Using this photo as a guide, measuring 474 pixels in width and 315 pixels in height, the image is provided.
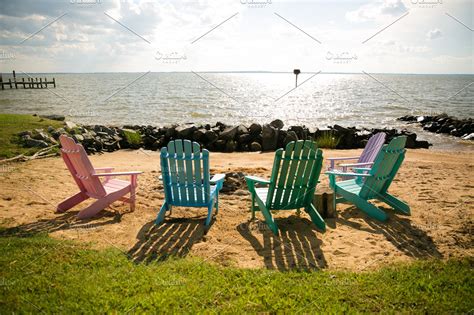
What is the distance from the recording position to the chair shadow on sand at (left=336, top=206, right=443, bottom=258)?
4.20 meters

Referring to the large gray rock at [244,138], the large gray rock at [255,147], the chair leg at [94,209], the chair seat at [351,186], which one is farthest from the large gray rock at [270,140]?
the chair leg at [94,209]

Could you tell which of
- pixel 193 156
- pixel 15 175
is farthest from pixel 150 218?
pixel 15 175

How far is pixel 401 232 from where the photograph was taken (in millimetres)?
4773

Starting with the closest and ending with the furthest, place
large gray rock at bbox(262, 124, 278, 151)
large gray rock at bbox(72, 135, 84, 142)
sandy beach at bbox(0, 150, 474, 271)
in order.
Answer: sandy beach at bbox(0, 150, 474, 271) < large gray rock at bbox(72, 135, 84, 142) < large gray rock at bbox(262, 124, 278, 151)

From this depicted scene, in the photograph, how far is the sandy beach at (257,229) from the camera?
4117mm

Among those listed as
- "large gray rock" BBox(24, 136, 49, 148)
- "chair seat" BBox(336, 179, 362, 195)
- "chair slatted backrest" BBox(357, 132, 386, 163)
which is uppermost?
"chair slatted backrest" BBox(357, 132, 386, 163)

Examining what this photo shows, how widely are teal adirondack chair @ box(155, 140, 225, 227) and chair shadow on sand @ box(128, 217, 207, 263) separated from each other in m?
0.17

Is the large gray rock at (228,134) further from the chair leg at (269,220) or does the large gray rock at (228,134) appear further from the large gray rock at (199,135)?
the chair leg at (269,220)

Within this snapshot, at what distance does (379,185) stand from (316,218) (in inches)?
49.7

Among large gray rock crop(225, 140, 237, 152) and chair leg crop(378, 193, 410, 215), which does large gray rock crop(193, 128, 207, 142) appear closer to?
large gray rock crop(225, 140, 237, 152)

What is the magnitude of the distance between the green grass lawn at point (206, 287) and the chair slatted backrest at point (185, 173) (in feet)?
4.35

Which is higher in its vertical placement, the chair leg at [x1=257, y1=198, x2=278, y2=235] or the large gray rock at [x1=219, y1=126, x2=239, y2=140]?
the large gray rock at [x1=219, y1=126, x2=239, y2=140]

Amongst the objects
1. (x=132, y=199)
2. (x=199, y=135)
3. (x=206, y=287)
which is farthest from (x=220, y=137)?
(x=206, y=287)

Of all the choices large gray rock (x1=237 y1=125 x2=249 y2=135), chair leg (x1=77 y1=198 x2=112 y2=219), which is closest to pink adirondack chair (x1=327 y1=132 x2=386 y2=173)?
chair leg (x1=77 y1=198 x2=112 y2=219)
